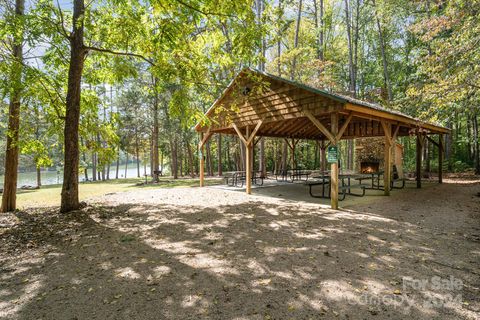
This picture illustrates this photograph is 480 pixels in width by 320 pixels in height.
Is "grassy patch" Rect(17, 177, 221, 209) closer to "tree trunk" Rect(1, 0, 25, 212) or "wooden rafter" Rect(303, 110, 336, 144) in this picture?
"tree trunk" Rect(1, 0, 25, 212)

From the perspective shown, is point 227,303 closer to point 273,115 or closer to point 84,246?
point 84,246

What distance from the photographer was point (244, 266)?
136 inches

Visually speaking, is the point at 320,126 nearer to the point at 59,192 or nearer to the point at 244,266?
the point at 244,266

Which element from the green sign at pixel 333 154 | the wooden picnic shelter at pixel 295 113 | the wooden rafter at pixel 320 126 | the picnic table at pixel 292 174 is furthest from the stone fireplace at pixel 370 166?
the green sign at pixel 333 154

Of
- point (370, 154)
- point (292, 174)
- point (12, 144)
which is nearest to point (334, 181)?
point (292, 174)

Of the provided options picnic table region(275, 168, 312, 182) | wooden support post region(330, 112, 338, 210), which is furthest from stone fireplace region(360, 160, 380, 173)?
wooden support post region(330, 112, 338, 210)

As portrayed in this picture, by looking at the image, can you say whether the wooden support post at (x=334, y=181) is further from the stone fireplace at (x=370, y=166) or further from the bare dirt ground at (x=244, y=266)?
the stone fireplace at (x=370, y=166)

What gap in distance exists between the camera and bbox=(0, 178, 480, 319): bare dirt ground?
8.30ft

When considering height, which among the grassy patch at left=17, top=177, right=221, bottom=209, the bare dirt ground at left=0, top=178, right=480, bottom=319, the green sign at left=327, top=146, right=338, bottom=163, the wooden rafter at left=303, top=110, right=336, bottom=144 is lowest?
→ the grassy patch at left=17, top=177, right=221, bottom=209

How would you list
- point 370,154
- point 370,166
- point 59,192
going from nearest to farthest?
point 59,192
point 370,166
point 370,154

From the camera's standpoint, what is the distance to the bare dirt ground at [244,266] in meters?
2.53

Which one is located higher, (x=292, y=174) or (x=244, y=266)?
(x=292, y=174)

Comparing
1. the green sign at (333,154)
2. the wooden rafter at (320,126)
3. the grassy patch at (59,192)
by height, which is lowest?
the grassy patch at (59,192)

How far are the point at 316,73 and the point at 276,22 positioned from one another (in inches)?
600
